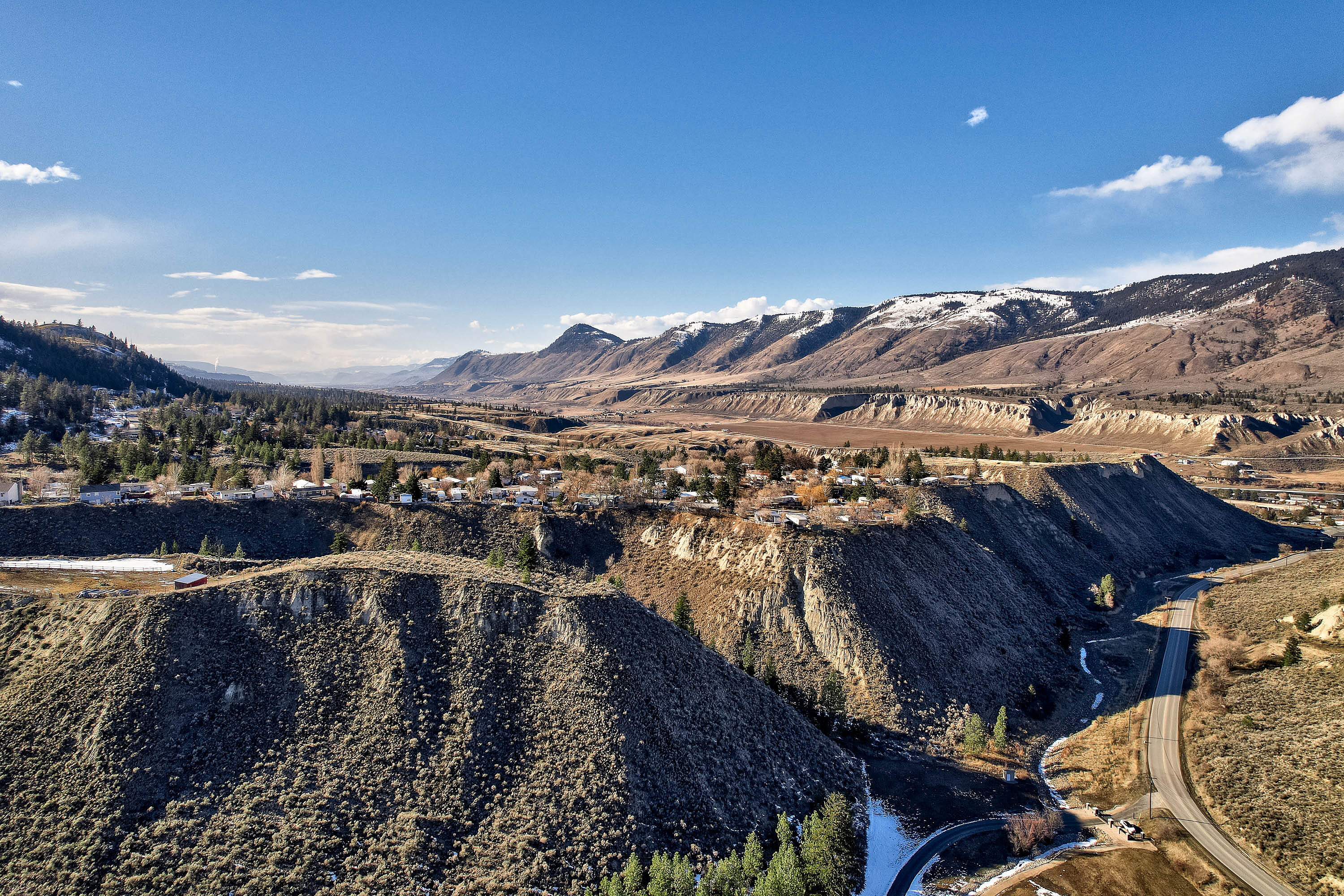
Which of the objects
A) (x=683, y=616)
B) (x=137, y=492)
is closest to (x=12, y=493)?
(x=137, y=492)

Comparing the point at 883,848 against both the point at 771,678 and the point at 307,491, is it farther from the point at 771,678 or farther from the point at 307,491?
the point at 307,491

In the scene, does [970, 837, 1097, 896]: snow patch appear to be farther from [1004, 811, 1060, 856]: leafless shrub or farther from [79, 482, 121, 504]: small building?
[79, 482, 121, 504]: small building

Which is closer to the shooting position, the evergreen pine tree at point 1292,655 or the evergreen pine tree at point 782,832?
the evergreen pine tree at point 782,832

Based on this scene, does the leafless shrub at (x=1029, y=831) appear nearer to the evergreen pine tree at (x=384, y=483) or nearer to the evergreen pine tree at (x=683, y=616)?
the evergreen pine tree at (x=683, y=616)

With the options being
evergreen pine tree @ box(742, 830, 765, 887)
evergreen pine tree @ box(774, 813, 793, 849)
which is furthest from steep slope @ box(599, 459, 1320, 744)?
evergreen pine tree @ box(742, 830, 765, 887)

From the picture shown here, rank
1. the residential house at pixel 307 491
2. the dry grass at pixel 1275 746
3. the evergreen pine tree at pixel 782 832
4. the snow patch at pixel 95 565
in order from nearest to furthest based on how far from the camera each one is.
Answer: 1. the evergreen pine tree at pixel 782 832
2. the dry grass at pixel 1275 746
3. the snow patch at pixel 95 565
4. the residential house at pixel 307 491

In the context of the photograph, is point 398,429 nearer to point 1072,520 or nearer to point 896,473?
point 896,473

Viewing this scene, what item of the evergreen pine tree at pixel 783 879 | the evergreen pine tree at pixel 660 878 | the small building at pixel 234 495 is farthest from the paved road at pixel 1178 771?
the small building at pixel 234 495
